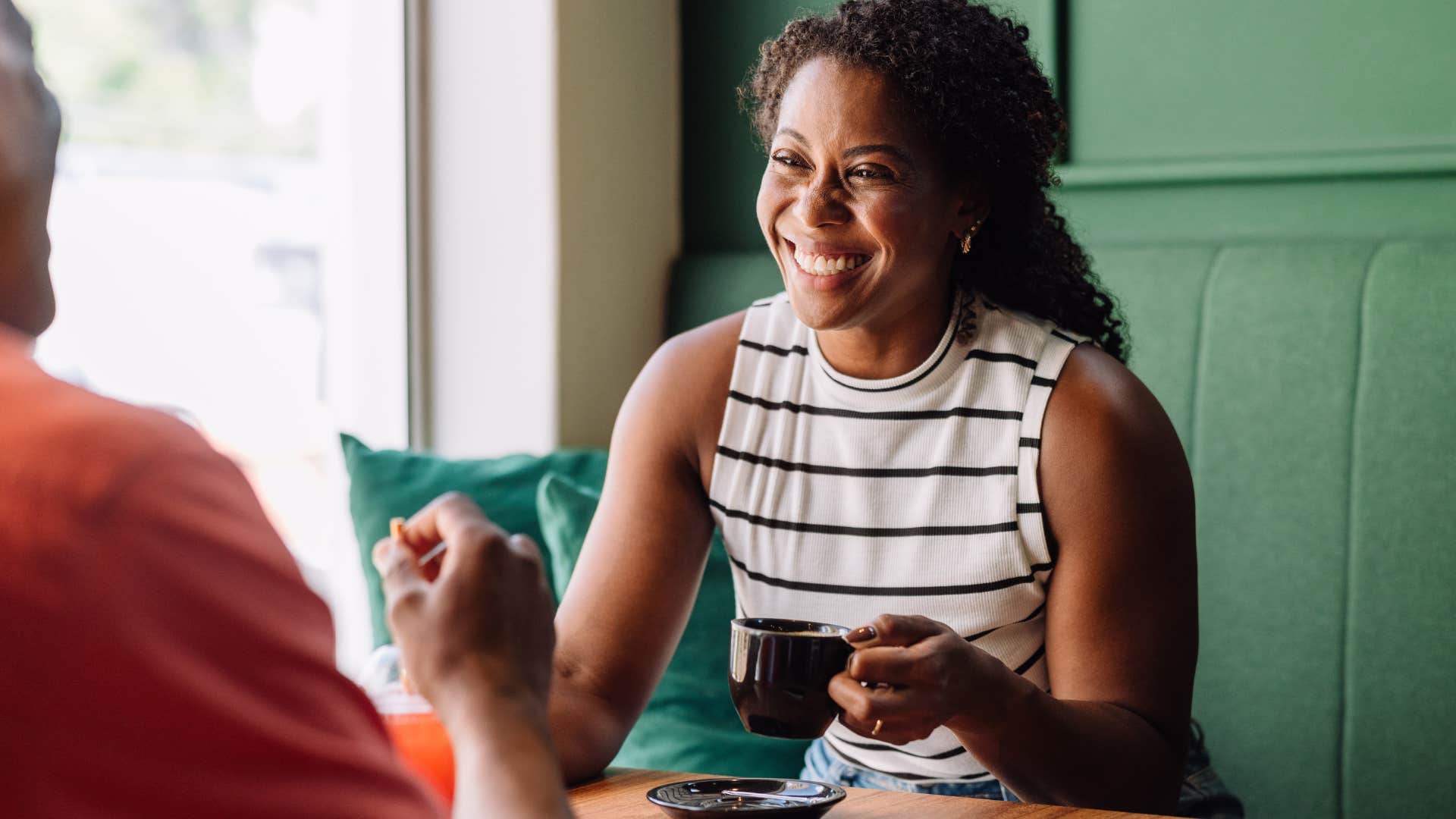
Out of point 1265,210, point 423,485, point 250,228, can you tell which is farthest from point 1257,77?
point 250,228

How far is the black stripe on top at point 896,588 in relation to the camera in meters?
1.38

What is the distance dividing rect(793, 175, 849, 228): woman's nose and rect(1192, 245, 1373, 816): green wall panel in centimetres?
72

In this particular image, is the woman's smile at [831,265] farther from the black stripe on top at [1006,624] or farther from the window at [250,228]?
the window at [250,228]

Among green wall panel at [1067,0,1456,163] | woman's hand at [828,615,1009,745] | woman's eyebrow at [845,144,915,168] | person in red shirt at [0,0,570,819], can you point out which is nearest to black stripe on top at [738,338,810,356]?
woman's eyebrow at [845,144,915,168]

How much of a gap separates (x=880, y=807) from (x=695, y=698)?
2.86ft

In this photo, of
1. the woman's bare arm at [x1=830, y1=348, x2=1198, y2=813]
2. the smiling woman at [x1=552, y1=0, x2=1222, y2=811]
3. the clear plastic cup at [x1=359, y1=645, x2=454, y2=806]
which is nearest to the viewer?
the clear plastic cup at [x1=359, y1=645, x2=454, y2=806]

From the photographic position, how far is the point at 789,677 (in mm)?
1000

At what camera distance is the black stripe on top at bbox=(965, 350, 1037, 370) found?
4.69 ft

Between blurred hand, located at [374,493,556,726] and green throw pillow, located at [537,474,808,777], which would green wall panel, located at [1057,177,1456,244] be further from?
blurred hand, located at [374,493,556,726]

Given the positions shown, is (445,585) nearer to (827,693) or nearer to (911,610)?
(827,693)

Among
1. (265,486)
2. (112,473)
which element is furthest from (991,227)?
(265,486)

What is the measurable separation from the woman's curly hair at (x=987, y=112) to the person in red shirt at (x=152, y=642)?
112cm

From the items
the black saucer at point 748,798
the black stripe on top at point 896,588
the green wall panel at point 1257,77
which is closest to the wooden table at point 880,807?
the black saucer at point 748,798

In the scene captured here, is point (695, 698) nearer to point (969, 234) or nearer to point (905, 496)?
point (905, 496)
